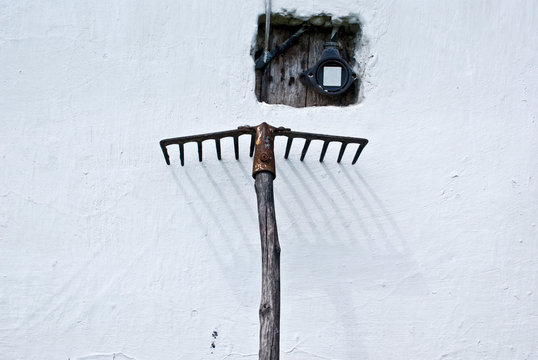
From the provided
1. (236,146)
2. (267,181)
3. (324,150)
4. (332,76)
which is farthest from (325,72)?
(267,181)

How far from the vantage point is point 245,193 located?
2.44m

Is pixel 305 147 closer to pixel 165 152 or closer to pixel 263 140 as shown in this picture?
pixel 263 140

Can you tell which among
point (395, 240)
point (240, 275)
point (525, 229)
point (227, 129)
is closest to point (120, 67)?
point (227, 129)

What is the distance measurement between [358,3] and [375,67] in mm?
241

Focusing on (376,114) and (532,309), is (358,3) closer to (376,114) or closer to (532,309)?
(376,114)

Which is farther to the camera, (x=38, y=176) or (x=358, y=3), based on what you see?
(x=358, y=3)

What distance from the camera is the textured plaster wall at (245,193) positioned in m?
2.30

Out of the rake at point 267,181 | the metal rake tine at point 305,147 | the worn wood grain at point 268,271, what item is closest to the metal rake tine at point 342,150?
the rake at point 267,181

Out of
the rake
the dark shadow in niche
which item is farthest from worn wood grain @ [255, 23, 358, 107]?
the rake

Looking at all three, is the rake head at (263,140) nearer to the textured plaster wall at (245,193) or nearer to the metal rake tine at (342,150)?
the metal rake tine at (342,150)

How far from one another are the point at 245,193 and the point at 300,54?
0.58 meters

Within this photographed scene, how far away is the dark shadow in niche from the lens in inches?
104

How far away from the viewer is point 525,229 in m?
2.42

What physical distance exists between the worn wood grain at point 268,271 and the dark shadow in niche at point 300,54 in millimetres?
475
